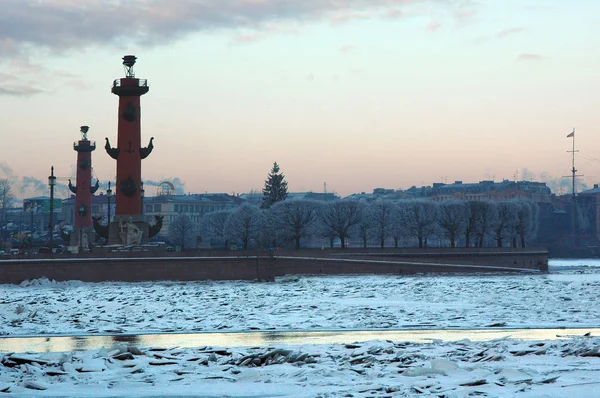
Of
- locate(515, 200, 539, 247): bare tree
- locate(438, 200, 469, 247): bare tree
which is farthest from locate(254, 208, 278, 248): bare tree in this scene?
locate(515, 200, 539, 247): bare tree

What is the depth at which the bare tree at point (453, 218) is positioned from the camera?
86.2m

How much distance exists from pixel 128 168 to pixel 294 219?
26.7 meters

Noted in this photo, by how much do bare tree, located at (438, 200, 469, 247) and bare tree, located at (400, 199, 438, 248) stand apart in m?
0.79

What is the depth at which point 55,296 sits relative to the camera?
41.6 metres

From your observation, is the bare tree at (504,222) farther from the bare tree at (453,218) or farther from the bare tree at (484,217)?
the bare tree at (453,218)

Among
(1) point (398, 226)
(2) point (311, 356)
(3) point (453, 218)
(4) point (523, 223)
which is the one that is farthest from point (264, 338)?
(4) point (523, 223)

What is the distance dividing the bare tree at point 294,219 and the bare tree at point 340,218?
46.3 inches

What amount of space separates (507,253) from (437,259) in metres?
8.50

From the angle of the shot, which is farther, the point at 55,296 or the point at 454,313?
the point at 55,296

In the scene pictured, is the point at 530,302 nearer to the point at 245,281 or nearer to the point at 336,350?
the point at 336,350

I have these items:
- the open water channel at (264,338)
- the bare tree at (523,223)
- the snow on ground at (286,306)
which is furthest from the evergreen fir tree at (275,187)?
the open water channel at (264,338)

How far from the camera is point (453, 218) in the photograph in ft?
287

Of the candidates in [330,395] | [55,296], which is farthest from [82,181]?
[330,395]

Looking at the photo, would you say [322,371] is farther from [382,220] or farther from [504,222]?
[504,222]
